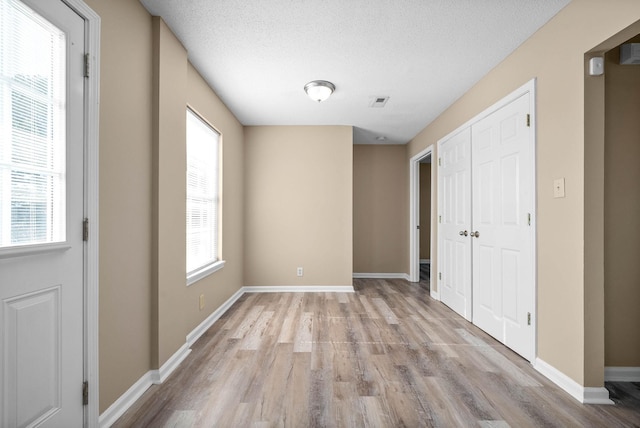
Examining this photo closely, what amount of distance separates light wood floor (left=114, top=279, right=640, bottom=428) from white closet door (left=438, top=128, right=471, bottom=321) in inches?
17.4

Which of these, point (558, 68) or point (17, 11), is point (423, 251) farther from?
point (17, 11)

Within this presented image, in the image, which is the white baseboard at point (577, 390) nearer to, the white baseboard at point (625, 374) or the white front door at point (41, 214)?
the white baseboard at point (625, 374)

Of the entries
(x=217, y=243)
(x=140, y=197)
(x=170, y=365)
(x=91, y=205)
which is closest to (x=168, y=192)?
(x=140, y=197)

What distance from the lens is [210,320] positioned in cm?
312

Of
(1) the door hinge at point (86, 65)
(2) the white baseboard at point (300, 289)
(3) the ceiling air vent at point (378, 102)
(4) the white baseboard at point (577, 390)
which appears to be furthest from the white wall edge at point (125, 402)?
(3) the ceiling air vent at point (378, 102)

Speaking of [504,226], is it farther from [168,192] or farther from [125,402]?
[125,402]

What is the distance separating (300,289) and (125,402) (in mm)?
2949

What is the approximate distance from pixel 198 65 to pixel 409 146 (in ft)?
12.8

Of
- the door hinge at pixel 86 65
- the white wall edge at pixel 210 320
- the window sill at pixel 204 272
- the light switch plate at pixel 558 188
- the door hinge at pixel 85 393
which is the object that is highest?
the door hinge at pixel 86 65

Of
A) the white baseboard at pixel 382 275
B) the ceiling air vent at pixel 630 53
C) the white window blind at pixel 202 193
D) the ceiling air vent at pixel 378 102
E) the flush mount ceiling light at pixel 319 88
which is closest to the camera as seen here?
the ceiling air vent at pixel 630 53

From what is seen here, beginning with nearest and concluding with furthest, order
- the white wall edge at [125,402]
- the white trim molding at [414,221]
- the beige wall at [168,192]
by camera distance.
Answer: the white wall edge at [125,402]
the beige wall at [168,192]
the white trim molding at [414,221]

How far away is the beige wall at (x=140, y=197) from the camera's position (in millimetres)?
1601

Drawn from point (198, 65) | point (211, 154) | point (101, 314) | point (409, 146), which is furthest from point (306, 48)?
point (409, 146)

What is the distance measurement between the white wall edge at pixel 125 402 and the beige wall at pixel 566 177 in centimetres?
269
